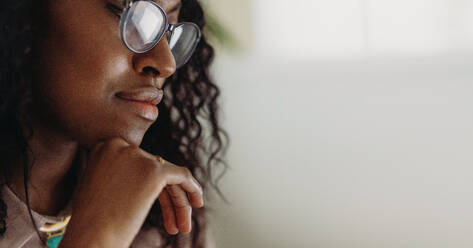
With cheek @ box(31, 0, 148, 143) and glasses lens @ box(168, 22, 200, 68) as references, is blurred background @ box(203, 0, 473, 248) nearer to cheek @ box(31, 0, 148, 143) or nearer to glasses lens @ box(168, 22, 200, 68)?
glasses lens @ box(168, 22, 200, 68)

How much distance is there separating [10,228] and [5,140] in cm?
15

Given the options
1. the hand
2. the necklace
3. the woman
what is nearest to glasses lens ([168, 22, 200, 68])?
the woman

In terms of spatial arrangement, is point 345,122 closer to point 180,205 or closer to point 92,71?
point 180,205

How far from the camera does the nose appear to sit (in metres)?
0.85

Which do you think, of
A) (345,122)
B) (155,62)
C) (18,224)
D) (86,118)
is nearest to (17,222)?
(18,224)

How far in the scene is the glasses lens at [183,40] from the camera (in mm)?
986

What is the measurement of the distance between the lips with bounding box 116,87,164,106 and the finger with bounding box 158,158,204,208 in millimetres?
115

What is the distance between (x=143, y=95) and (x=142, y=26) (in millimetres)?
121

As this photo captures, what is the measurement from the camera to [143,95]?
873 mm

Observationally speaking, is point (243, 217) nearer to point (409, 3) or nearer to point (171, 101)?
point (171, 101)

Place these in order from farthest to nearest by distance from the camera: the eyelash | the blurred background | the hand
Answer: the blurred background, the eyelash, the hand

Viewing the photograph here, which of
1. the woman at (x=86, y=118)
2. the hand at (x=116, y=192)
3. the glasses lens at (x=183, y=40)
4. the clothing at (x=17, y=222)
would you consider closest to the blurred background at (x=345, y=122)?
the glasses lens at (x=183, y=40)

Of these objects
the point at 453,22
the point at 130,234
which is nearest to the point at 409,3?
the point at 453,22

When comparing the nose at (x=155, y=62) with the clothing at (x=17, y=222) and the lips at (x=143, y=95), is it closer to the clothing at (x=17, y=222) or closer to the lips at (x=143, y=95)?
the lips at (x=143, y=95)
